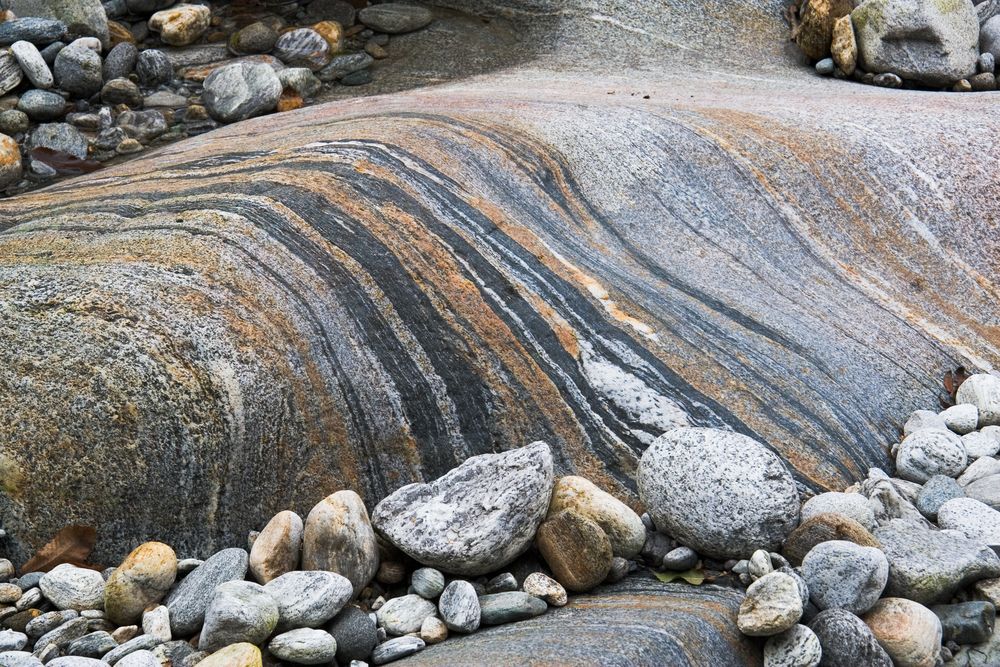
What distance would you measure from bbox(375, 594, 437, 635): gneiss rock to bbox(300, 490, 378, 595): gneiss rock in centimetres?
12

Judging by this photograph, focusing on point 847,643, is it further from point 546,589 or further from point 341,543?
point 341,543

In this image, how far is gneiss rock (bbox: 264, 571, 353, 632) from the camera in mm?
2469

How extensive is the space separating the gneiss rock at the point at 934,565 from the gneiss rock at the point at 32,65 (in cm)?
483

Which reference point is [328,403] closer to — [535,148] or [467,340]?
[467,340]

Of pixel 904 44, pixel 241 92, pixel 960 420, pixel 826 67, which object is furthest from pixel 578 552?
pixel 904 44

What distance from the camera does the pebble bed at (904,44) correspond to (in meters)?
5.80

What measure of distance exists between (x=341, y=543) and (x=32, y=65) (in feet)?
13.3

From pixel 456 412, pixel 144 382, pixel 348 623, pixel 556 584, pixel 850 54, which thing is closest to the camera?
pixel 348 623

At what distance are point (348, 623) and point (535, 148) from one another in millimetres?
2117

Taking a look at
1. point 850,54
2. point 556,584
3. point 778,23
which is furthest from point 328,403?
point 778,23

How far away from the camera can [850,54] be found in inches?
231

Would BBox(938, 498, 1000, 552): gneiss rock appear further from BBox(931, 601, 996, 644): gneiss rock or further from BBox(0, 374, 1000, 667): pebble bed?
BBox(931, 601, 996, 644): gneiss rock

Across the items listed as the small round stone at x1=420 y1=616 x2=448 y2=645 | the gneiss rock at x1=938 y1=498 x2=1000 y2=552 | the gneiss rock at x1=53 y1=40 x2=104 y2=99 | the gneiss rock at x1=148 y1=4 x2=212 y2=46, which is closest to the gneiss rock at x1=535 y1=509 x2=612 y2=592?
the small round stone at x1=420 y1=616 x2=448 y2=645

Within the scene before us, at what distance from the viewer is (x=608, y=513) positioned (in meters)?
2.77
